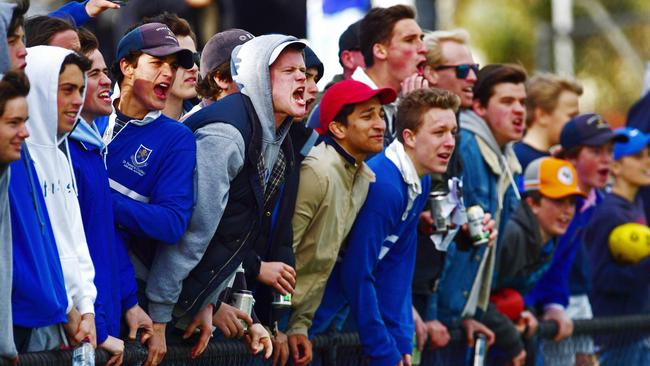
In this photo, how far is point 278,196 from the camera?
712 centimetres

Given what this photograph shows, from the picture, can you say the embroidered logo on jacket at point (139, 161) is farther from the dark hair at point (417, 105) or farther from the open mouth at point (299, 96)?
the dark hair at point (417, 105)

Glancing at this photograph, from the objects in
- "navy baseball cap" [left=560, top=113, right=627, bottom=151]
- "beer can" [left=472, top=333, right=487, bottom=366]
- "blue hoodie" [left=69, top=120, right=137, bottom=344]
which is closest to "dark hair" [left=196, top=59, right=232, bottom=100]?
"blue hoodie" [left=69, top=120, right=137, bottom=344]

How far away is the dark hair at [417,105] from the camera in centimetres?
824

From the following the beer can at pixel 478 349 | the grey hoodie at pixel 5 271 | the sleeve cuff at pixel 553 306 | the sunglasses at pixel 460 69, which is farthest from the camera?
the sleeve cuff at pixel 553 306

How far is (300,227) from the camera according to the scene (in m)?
7.36

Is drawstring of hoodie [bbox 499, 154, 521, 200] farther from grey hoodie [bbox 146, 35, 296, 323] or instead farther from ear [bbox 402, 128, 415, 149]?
grey hoodie [bbox 146, 35, 296, 323]

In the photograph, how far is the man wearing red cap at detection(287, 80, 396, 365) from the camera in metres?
7.36

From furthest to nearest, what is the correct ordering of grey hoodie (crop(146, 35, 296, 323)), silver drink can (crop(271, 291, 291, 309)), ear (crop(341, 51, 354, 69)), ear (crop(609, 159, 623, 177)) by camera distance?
ear (crop(609, 159, 623, 177)) → ear (crop(341, 51, 354, 69)) → silver drink can (crop(271, 291, 291, 309)) → grey hoodie (crop(146, 35, 296, 323))

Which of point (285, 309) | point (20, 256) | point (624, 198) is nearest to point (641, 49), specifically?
point (624, 198)

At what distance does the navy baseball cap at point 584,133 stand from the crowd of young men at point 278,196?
0.02m

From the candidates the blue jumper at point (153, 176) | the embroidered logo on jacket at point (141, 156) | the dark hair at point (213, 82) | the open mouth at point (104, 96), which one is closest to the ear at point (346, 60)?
the dark hair at point (213, 82)

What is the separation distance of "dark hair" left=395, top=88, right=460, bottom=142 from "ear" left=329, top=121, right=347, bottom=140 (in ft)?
2.27

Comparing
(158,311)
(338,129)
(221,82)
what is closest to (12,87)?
(158,311)

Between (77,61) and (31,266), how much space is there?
859 millimetres
